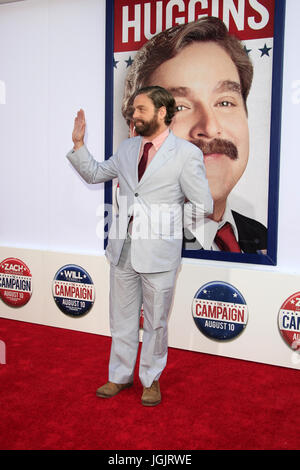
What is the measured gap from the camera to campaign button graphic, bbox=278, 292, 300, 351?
317cm

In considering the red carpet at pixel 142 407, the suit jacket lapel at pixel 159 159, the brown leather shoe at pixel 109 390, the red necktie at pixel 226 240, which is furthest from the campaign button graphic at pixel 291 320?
the suit jacket lapel at pixel 159 159

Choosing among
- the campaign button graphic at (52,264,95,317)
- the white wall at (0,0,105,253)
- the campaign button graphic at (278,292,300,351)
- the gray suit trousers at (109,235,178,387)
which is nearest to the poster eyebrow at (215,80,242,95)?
the white wall at (0,0,105,253)

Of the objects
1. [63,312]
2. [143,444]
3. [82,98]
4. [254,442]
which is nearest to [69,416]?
[143,444]

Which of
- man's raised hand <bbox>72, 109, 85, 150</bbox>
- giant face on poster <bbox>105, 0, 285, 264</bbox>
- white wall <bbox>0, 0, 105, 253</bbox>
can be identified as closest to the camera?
man's raised hand <bbox>72, 109, 85, 150</bbox>

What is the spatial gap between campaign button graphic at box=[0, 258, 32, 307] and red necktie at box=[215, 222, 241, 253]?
1.75 metres

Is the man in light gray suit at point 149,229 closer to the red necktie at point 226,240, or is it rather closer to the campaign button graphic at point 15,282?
the red necktie at point 226,240

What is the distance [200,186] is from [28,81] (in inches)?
90.0

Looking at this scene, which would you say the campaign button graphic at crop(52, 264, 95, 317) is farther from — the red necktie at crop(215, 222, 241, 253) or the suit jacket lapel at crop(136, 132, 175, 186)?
the suit jacket lapel at crop(136, 132, 175, 186)

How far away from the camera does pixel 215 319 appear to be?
341 centimetres

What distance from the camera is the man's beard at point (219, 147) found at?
128 inches

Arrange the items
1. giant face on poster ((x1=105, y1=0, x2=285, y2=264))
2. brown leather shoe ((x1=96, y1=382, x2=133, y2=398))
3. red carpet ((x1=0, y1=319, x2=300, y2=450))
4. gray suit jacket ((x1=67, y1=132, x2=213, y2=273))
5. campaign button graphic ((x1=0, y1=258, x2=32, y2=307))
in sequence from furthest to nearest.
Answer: campaign button graphic ((x1=0, y1=258, x2=32, y2=307)), giant face on poster ((x1=105, y1=0, x2=285, y2=264)), brown leather shoe ((x1=96, y1=382, x2=133, y2=398)), gray suit jacket ((x1=67, y1=132, x2=213, y2=273)), red carpet ((x1=0, y1=319, x2=300, y2=450))

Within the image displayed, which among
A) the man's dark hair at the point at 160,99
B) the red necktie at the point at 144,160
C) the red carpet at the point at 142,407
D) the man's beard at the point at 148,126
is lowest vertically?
the red carpet at the point at 142,407

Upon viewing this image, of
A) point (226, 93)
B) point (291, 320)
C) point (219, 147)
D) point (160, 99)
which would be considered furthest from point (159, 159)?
point (291, 320)
